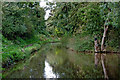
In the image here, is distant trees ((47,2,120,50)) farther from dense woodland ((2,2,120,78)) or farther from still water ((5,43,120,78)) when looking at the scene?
still water ((5,43,120,78))

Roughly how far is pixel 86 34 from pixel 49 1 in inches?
431

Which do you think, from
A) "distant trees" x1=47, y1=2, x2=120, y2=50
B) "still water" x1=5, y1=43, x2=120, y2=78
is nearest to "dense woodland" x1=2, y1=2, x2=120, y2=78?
"distant trees" x1=47, y1=2, x2=120, y2=50

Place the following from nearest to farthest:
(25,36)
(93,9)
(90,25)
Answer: (93,9) → (90,25) → (25,36)

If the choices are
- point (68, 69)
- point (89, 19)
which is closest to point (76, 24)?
point (89, 19)

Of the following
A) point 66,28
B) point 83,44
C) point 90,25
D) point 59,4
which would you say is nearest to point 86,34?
point 83,44

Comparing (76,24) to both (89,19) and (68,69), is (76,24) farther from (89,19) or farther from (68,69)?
(68,69)

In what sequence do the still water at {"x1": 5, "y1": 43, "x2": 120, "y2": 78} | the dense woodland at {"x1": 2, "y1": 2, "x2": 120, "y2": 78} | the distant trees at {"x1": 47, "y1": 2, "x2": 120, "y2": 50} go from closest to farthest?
the still water at {"x1": 5, "y1": 43, "x2": 120, "y2": 78}
the distant trees at {"x1": 47, "y1": 2, "x2": 120, "y2": 50}
the dense woodland at {"x1": 2, "y1": 2, "x2": 120, "y2": 78}

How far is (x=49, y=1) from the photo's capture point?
8430 millimetres

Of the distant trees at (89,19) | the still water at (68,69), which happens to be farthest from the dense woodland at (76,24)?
the still water at (68,69)

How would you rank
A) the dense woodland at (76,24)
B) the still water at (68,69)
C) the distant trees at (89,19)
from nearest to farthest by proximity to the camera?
the still water at (68,69) < the distant trees at (89,19) < the dense woodland at (76,24)

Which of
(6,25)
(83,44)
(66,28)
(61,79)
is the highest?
(6,25)

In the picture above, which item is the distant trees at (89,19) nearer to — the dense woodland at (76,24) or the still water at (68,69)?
the dense woodland at (76,24)

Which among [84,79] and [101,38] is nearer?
[84,79]

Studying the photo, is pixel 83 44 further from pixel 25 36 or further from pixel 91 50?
pixel 25 36
